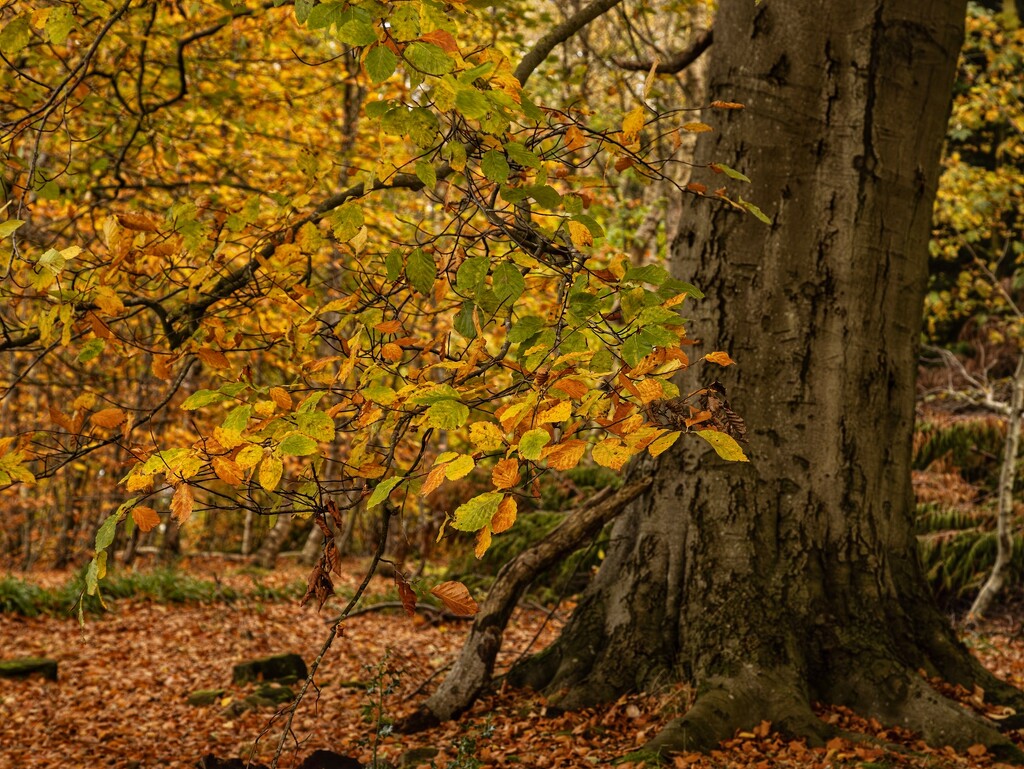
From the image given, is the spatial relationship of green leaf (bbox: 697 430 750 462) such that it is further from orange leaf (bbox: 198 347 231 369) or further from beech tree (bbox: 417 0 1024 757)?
beech tree (bbox: 417 0 1024 757)

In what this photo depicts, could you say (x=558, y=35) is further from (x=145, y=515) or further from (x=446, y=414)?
(x=145, y=515)

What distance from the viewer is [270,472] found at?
76.7 inches

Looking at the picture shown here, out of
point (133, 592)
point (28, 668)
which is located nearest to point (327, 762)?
point (28, 668)

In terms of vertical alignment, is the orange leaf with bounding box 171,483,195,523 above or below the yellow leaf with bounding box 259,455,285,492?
below

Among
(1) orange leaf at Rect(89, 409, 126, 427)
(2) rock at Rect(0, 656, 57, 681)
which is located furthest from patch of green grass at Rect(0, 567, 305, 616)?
(1) orange leaf at Rect(89, 409, 126, 427)

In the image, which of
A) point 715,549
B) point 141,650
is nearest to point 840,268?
point 715,549

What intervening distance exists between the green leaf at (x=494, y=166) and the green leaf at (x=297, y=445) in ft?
2.36

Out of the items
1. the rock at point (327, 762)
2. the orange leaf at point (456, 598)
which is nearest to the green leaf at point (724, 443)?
the orange leaf at point (456, 598)

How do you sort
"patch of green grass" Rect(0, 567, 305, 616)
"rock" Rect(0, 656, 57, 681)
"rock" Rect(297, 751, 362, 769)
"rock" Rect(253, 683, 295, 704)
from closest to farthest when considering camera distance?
"rock" Rect(297, 751, 362, 769) → "rock" Rect(253, 683, 295, 704) → "rock" Rect(0, 656, 57, 681) → "patch of green grass" Rect(0, 567, 305, 616)

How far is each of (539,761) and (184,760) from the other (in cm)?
197

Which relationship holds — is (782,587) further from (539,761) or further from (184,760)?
(184,760)

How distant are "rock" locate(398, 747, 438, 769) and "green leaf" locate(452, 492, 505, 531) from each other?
2.21 m

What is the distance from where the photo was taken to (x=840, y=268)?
13.1ft

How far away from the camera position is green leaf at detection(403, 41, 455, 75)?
5.47 feet
